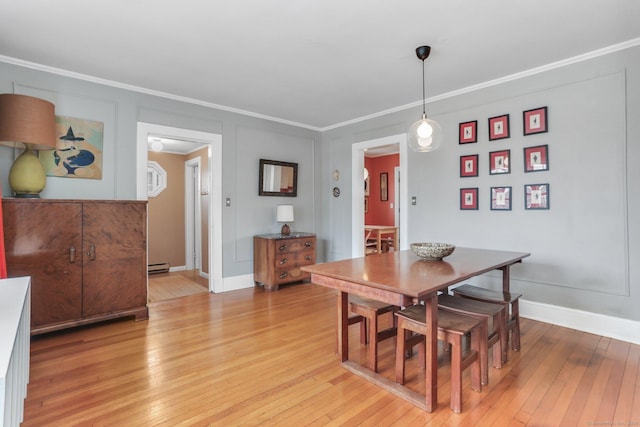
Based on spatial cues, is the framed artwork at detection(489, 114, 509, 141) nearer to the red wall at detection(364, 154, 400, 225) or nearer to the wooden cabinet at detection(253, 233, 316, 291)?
the wooden cabinet at detection(253, 233, 316, 291)

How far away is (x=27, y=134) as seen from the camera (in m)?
2.54

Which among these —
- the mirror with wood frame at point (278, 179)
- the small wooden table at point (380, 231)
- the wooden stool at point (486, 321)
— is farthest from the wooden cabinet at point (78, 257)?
the small wooden table at point (380, 231)

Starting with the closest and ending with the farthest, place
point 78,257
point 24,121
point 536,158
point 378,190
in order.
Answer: point 24,121, point 78,257, point 536,158, point 378,190

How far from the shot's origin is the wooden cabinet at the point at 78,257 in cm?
256

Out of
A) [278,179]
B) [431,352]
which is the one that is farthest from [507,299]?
[278,179]

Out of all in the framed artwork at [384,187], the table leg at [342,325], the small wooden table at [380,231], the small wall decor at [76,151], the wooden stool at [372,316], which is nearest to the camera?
the wooden stool at [372,316]

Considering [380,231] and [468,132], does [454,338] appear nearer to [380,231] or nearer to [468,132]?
[468,132]

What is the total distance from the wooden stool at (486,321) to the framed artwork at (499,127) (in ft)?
6.45

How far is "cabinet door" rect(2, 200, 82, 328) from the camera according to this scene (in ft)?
8.27

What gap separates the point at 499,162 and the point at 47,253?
14.2 feet

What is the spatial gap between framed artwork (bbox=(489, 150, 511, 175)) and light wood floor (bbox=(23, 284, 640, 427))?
5.10 feet

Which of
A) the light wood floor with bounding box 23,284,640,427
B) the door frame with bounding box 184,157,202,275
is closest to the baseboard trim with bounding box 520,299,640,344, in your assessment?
the light wood floor with bounding box 23,284,640,427

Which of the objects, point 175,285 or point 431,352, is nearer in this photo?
point 431,352

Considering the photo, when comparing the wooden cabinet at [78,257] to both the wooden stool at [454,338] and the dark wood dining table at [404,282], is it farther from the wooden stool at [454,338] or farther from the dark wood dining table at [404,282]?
the wooden stool at [454,338]
